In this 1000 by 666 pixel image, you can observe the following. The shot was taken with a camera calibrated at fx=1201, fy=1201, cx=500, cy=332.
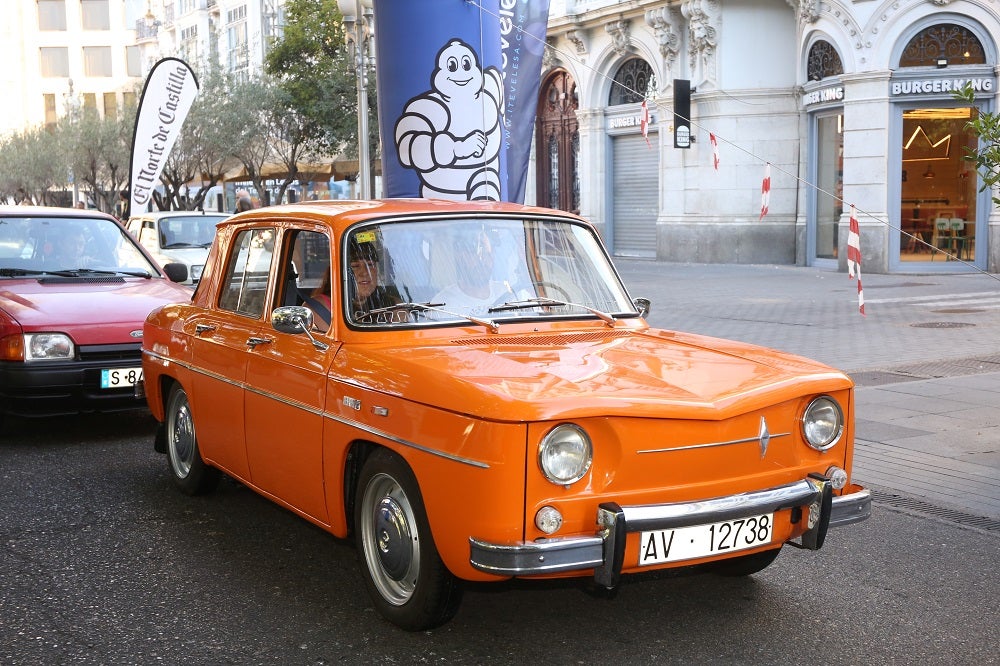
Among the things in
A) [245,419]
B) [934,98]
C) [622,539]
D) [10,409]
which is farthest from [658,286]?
[622,539]

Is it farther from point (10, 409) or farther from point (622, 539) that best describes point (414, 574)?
point (10, 409)

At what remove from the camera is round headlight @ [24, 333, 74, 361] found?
766 centimetres

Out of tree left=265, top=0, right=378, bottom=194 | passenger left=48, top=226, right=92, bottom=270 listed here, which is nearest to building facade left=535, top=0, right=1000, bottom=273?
tree left=265, top=0, right=378, bottom=194

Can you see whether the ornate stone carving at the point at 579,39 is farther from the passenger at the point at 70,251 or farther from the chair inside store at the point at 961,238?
the passenger at the point at 70,251

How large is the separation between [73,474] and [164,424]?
82cm

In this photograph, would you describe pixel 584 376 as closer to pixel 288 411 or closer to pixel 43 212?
pixel 288 411

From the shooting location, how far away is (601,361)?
14.5ft

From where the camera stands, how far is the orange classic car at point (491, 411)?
3.82 m

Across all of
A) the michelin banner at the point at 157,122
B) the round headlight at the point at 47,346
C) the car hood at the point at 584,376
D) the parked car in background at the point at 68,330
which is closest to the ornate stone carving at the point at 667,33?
the michelin banner at the point at 157,122

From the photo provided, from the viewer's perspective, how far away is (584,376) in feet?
13.6

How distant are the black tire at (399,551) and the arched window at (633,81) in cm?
2570

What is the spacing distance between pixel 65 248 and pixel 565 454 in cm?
651

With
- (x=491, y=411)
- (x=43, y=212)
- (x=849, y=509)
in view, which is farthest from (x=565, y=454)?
(x=43, y=212)

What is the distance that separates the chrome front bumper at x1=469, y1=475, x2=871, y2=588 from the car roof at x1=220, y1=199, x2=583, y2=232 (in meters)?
1.79
